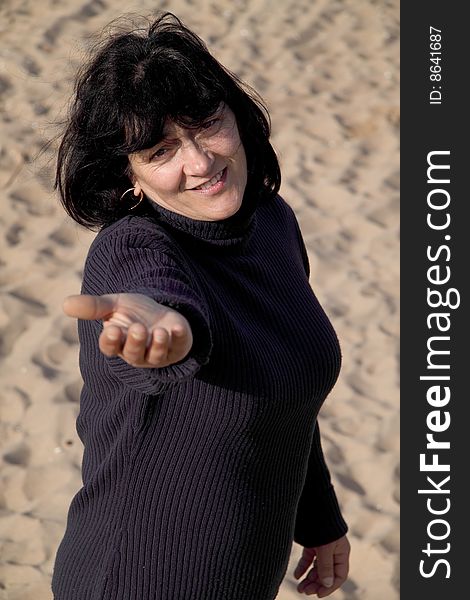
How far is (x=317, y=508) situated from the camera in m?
1.77

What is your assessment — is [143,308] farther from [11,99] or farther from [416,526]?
[11,99]

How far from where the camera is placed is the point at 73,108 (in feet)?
4.65

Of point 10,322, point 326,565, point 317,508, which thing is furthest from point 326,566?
point 10,322

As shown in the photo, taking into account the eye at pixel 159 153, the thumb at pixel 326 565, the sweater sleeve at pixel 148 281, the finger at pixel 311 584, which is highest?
the eye at pixel 159 153

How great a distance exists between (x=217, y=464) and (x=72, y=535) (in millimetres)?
282

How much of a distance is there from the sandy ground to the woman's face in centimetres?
49

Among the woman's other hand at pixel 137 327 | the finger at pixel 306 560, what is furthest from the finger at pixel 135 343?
the finger at pixel 306 560

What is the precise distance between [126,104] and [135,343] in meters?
0.50

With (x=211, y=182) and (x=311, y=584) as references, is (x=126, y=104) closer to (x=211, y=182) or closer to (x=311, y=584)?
(x=211, y=182)

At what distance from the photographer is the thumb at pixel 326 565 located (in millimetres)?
1826

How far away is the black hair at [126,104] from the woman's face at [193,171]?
2 centimetres

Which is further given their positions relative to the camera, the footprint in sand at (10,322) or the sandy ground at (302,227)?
the footprint in sand at (10,322)

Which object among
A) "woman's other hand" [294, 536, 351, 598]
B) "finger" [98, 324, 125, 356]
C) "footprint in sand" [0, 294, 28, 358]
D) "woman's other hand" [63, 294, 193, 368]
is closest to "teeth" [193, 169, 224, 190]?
"woman's other hand" [63, 294, 193, 368]

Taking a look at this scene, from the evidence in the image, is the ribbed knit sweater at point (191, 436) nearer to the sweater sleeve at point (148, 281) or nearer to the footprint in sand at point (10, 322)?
the sweater sleeve at point (148, 281)
